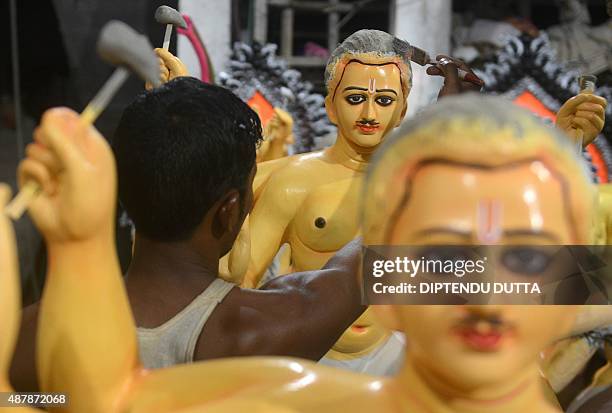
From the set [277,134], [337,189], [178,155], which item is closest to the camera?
[178,155]

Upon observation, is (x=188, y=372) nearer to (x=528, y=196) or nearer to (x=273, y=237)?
(x=528, y=196)

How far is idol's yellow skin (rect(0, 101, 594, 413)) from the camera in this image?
0.81m

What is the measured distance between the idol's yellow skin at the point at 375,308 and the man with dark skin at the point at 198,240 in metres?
0.28

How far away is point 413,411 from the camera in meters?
0.86

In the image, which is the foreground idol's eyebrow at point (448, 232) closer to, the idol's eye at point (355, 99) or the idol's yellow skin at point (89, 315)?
the idol's yellow skin at point (89, 315)

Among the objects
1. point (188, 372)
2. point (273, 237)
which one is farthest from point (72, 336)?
point (273, 237)

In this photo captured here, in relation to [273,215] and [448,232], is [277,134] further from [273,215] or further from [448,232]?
[448,232]

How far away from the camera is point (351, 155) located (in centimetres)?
233

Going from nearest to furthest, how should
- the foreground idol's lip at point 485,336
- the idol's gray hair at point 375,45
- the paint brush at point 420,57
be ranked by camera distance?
1. the foreground idol's lip at point 485,336
2. the paint brush at point 420,57
3. the idol's gray hair at point 375,45

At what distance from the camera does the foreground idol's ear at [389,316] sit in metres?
0.88

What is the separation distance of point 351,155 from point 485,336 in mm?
1552

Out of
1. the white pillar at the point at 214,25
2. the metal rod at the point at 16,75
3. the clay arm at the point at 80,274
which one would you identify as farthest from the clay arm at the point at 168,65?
the white pillar at the point at 214,25

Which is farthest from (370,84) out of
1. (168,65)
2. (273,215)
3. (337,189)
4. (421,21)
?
(421,21)

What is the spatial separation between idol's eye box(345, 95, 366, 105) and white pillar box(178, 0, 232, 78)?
289cm
